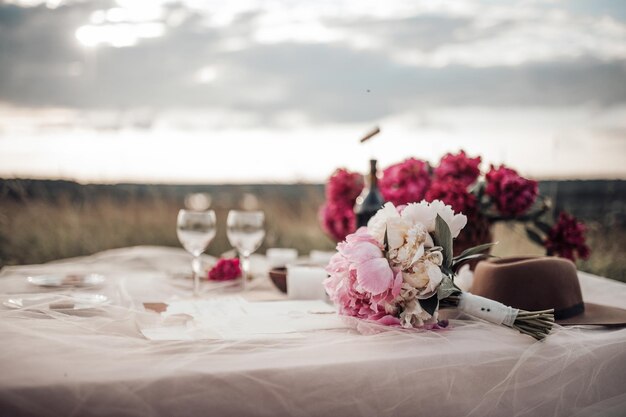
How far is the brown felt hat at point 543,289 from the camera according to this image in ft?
4.75

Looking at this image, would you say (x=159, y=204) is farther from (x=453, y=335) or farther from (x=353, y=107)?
(x=453, y=335)

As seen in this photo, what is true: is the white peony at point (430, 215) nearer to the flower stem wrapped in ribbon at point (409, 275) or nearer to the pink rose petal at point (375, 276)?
the flower stem wrapped in ribbon at point (409, 275)

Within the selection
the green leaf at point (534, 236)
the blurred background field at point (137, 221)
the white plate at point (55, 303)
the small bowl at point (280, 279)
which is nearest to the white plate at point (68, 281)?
the white plate at point (55, 303)

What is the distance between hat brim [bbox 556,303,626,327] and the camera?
1.41 meters

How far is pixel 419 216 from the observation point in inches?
50.4

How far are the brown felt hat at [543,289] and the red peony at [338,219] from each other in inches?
32.5

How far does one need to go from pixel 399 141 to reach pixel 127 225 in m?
2.59

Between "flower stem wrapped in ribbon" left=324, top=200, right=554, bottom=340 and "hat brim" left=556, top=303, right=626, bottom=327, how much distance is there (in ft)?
0.67

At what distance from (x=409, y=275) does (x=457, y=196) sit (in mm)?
678

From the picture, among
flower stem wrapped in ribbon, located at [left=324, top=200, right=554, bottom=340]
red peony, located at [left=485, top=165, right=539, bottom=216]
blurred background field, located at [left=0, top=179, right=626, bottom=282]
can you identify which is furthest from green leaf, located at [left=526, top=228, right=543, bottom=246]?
blurred background field, located at [left=0, top=179, right=626, bottom=282]

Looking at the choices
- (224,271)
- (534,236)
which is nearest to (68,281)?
(224,271)

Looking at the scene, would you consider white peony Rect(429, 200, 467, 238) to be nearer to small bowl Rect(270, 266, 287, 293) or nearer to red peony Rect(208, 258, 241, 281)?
small bowl Rect(270, 266, 287, 293)

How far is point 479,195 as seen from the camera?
6.34 ft

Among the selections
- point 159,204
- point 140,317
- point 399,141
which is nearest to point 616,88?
point 399,141
